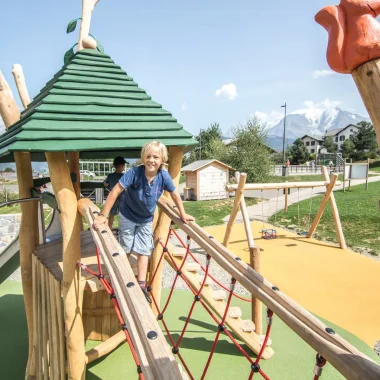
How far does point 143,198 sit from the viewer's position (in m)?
2.83

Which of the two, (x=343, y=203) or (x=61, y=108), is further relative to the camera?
(x=343, y=203)

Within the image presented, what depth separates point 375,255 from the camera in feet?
26.1

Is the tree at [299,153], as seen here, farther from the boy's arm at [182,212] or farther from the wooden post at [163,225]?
the boy's arm at [182,212]

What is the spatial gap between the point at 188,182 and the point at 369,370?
17201 millimetres

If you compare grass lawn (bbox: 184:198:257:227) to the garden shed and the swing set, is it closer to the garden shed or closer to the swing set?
the garden shed

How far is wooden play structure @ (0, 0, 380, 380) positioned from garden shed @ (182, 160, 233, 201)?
1332 cm

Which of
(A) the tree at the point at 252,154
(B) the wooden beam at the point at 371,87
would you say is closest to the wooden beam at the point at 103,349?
(B) the wooden beam at the point at 371,87

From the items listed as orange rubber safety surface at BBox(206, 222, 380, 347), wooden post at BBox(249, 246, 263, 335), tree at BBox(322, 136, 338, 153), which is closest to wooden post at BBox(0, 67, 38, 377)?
wooden post at BBox(249, 246, 263, 335)

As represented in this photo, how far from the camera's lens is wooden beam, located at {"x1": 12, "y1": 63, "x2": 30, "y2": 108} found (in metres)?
4.11

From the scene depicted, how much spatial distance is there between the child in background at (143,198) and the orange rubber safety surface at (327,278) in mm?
3447

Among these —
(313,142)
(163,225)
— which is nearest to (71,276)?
(163,225)

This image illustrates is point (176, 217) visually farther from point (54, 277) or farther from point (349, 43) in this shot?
point (349, 43)

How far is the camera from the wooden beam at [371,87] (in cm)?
81

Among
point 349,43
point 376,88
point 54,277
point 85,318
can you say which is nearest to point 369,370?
point 376,88
